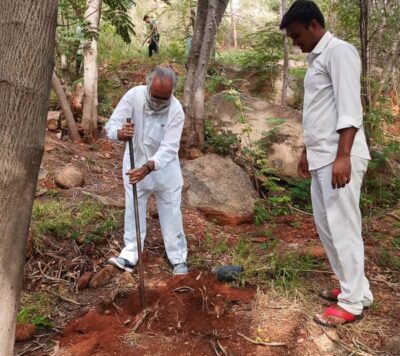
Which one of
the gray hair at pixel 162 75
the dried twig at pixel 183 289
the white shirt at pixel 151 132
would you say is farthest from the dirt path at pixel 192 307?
the gray hair at pixel 162 75

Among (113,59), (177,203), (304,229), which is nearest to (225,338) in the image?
(177,203)

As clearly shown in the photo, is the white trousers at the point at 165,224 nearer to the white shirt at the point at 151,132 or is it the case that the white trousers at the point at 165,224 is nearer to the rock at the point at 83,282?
the white shirt at the point at 151,132

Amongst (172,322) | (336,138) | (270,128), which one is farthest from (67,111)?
(336,138)

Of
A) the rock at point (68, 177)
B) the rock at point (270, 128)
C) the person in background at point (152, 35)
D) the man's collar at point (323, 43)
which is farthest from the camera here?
the person in background at point (152, 35)

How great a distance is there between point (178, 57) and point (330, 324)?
386 inches

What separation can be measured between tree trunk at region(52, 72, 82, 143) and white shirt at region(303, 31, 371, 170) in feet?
15.4

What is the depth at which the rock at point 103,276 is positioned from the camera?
3363 millimetres

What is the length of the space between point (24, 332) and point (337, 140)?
7.50ft

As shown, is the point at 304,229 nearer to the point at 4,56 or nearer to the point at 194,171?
the point at 194,171

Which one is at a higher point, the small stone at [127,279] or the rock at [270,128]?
the rock at [270,128]

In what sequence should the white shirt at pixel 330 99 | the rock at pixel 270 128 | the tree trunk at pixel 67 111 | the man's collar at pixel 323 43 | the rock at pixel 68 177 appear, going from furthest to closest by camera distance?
the tree trunk at pixel 67 111
the rock at pixel 270 128
the rock at pixel 68 177
the man's collar at pixel 323 43
the white shirt at pixel 330 99

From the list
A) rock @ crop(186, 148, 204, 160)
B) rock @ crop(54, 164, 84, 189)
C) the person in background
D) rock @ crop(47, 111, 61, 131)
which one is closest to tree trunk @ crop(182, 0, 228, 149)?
rock @ crop(186, 148, 204, 160)

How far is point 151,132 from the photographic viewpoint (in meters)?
3.43

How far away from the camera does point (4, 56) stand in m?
1.79
